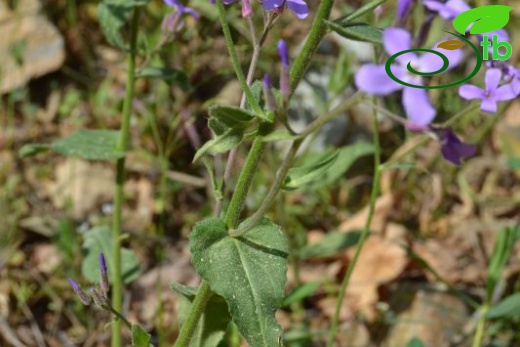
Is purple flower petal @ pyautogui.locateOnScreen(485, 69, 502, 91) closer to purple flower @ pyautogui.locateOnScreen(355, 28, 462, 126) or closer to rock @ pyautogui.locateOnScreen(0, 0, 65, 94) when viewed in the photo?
purple flower @ pyautogui.locateOnScreen(355, 28, 462, 126)

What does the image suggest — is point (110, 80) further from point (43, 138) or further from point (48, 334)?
point (48, 334)

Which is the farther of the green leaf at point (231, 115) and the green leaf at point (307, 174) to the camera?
the green leaf at point (307, 174)

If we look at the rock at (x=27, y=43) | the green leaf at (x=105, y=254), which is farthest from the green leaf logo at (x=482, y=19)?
the rock at (x=27, y=43)

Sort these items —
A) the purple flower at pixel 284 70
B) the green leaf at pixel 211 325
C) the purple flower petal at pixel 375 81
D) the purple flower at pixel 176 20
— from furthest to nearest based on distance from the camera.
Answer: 1. the purple flower at pixel 176 20
2. the green leaf at pixel 211 325
3. the purple flower at pixel 284 70
4. the purple flower petal at pixel 375 81

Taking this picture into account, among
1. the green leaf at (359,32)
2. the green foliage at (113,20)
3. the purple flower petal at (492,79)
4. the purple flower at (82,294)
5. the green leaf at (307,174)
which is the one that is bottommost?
the purple flower at (82,294)

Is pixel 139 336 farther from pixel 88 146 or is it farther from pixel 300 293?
pixel 300 293

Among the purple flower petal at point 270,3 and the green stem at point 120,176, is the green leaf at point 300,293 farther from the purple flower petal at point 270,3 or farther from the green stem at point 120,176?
the purple flower petal at point 270,3

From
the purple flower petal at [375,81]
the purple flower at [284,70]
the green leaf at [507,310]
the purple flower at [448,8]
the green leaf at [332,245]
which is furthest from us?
the green leaf at [332,245]

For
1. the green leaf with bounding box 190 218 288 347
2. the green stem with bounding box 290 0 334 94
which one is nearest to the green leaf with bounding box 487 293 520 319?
the green leaf with bounding box 190 218 288 347

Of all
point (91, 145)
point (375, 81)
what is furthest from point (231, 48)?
point (91, 145)

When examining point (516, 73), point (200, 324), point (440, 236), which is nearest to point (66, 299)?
point (200, 324)
